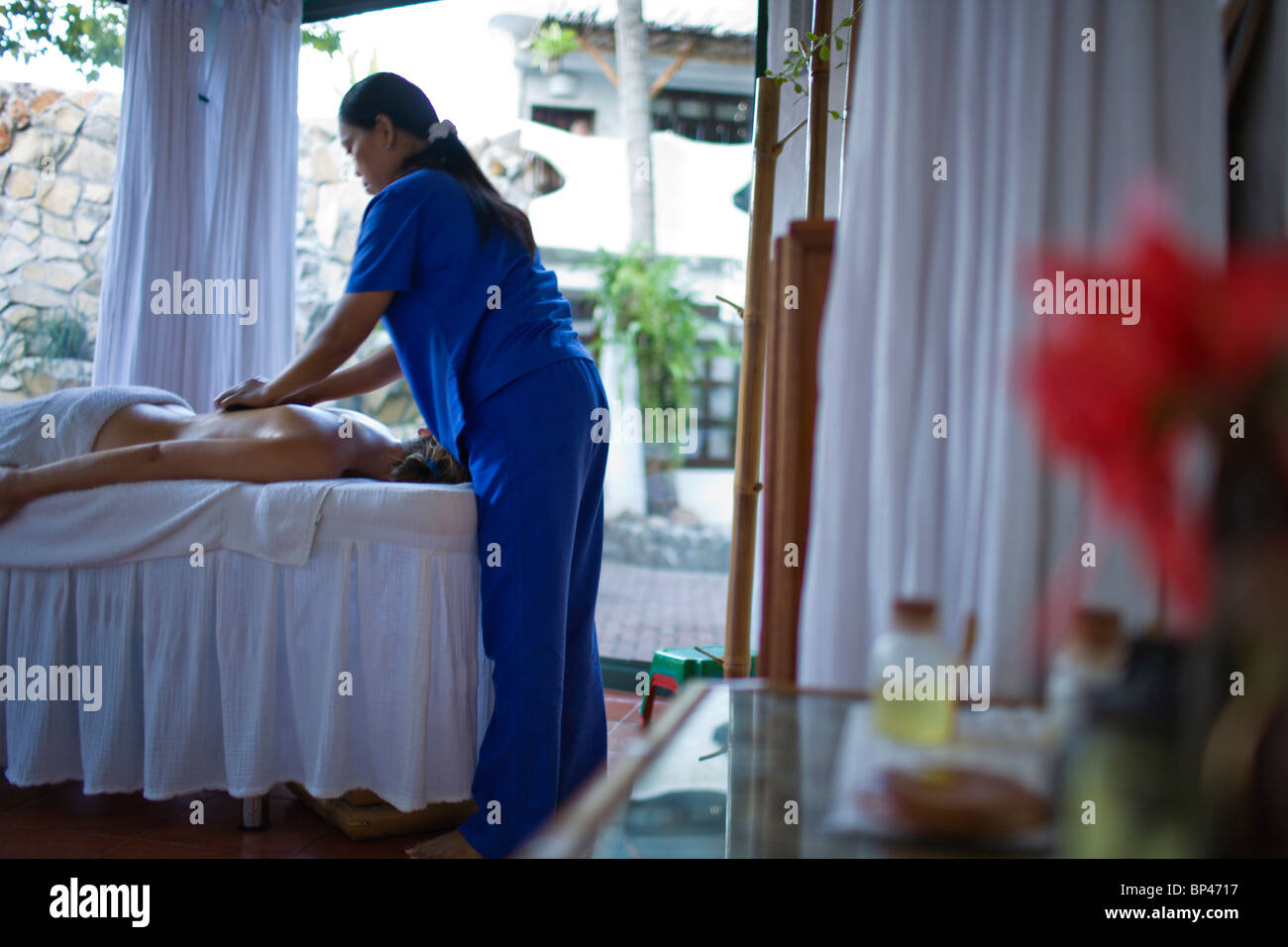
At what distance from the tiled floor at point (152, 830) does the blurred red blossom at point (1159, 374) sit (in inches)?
61.3

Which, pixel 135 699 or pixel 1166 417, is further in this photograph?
pixel 135 699

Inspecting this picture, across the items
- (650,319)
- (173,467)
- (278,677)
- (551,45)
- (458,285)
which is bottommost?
(278,677)

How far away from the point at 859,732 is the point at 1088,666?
25 centimetres

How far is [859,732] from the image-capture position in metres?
0.81

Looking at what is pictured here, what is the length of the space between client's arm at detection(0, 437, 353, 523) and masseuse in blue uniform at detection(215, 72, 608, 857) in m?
0.15

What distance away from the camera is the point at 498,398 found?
69.4 inches

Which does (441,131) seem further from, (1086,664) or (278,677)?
(1086,664)

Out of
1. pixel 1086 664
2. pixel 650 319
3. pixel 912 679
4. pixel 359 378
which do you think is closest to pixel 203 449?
pixel 359 378

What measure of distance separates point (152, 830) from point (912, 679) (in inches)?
64.6

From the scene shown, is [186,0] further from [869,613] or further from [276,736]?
[869,613]

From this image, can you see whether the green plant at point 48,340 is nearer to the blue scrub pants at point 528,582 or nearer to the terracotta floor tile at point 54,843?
the terracotta floor tile at point 54,843

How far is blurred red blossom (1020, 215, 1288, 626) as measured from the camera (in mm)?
423

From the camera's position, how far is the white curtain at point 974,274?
871 mm
